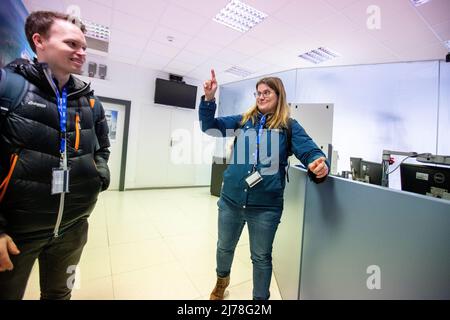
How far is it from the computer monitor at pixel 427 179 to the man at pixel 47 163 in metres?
2.18

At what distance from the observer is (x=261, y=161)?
1279 mm

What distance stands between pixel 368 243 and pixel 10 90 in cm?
148

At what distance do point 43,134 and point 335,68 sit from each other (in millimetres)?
4937

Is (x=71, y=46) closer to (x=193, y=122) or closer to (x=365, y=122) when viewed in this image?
(x=365, y=122)

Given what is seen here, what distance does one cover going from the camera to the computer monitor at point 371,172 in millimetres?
2393

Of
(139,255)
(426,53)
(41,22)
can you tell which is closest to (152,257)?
(139,255)

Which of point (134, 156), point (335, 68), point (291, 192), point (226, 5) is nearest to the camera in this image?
point (291, 192)

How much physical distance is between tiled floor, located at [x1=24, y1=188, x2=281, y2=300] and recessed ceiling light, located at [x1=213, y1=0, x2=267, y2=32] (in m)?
3.00

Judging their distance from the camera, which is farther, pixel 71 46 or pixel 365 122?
pixel 365 122

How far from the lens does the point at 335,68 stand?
435cm

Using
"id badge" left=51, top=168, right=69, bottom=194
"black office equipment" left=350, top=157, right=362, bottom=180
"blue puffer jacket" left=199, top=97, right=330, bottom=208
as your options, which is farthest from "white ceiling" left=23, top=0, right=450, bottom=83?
"id badge" left=51, top=168, right=69, bottom=194

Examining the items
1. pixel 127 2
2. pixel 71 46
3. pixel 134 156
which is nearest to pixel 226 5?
pixel 127 2

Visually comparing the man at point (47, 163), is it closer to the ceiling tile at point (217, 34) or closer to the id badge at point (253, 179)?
the id badge at point (253, 179)
